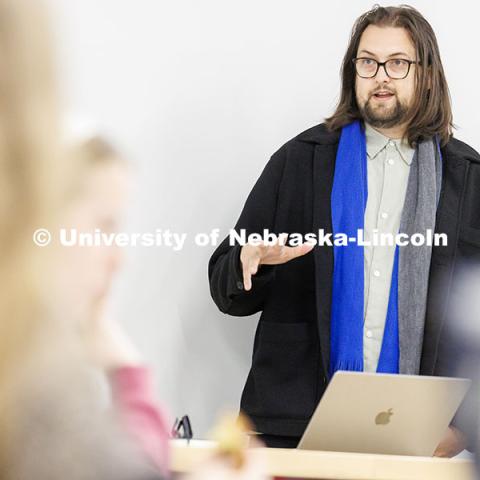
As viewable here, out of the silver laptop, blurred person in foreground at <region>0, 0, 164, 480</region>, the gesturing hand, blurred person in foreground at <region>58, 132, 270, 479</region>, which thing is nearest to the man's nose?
the gesturing hand

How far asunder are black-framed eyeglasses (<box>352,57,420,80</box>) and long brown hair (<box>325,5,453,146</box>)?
5 centimetres

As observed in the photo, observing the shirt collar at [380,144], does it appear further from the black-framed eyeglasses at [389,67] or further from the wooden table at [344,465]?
Answer: the wooden table at [344,465]

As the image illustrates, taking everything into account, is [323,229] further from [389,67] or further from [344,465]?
[344,465]

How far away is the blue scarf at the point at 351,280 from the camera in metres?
2.94

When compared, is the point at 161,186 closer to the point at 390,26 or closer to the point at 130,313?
the point at 130,313

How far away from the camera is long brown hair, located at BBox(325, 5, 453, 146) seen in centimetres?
319

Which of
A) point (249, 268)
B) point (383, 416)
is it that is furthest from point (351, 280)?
point (383, 416)

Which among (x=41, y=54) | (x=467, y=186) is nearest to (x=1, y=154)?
(x=41, y=54)

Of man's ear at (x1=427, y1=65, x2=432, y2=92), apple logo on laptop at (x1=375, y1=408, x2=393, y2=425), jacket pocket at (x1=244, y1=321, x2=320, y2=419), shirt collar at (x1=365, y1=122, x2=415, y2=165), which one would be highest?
man's ear at (x1=427, y1=65, x2=432, y2=92)

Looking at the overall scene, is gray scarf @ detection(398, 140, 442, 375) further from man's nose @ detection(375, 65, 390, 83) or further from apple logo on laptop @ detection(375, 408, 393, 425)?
apple logo on laptop @ detection(375, 408, 393, 425)

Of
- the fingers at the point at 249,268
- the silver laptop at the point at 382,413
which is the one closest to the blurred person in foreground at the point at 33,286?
the silver laptop at the point at 382,413

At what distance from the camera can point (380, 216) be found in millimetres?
3070

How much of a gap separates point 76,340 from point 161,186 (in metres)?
2.54

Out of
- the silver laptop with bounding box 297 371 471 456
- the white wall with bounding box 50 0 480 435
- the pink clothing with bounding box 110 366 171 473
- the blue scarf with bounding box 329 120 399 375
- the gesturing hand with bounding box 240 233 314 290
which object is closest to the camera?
the pink clothing with bounding box 110 366 171 473
